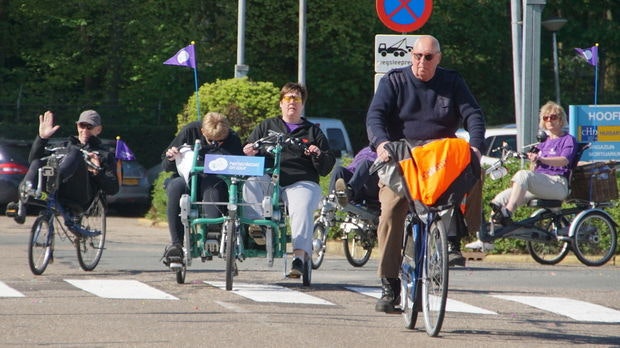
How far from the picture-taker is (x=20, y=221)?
13.5 m

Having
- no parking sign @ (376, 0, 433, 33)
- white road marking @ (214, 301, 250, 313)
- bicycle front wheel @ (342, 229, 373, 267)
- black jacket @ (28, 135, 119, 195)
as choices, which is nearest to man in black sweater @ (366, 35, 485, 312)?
white road marking @ (214, 301, 250, 313)

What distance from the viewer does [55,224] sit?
44.6 feet

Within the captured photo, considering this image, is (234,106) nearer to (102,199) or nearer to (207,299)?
(102,199)

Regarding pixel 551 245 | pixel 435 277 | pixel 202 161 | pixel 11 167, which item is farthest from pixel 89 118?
pixel 11 167

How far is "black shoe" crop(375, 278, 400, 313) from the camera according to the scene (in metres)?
9.58

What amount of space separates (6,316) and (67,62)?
98.9ft

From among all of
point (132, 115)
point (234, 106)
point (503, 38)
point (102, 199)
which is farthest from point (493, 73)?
point (102, 199)

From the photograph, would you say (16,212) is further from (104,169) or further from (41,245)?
(104,169)

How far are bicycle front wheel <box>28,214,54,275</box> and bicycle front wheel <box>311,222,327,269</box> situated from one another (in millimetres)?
2571

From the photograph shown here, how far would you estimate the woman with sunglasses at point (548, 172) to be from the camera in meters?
15.1

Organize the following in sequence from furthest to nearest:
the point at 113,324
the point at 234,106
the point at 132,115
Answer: the point at 132,115 → the point at 234,106 → the point at 113,324

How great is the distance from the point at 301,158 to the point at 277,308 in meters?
2.17

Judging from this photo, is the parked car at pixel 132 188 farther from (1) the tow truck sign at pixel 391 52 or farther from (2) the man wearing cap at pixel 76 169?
(2) the man wearing cap at pixel 76 169

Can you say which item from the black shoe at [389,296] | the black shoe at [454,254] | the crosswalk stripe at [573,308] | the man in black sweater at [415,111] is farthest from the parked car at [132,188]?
the black shoe at [454,254]
